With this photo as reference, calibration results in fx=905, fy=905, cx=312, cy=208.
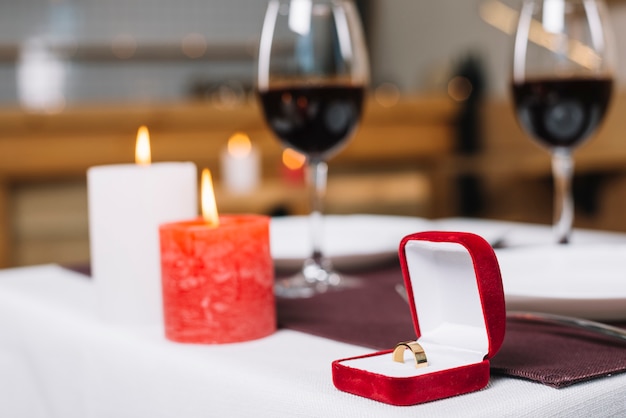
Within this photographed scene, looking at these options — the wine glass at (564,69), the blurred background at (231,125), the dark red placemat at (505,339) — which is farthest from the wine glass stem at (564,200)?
the blurred background at (231,125)

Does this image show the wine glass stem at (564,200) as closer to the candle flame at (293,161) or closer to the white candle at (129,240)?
the white candle at (129,240)

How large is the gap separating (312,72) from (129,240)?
10.7 inches

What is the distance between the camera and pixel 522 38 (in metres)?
0.88

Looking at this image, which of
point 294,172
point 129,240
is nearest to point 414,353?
point 129,240

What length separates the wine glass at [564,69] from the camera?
859mm

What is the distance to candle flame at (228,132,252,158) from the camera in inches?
107

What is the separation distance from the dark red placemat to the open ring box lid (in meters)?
0.03

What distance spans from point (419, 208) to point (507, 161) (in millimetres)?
397

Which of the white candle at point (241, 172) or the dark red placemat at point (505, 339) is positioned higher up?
the dark red placemat at point (505, 339)

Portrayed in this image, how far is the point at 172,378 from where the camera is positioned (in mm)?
543

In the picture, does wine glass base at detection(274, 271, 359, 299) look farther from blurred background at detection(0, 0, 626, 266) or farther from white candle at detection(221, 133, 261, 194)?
white candle at detection(221, 133, 261, 194)

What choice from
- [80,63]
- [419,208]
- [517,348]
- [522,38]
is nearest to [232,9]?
[80,63]

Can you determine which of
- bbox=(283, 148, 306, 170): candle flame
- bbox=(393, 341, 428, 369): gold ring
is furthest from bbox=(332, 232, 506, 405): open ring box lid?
bbox=(283, 148, 306, 170): candle flame

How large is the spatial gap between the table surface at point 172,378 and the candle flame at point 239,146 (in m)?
1.88
